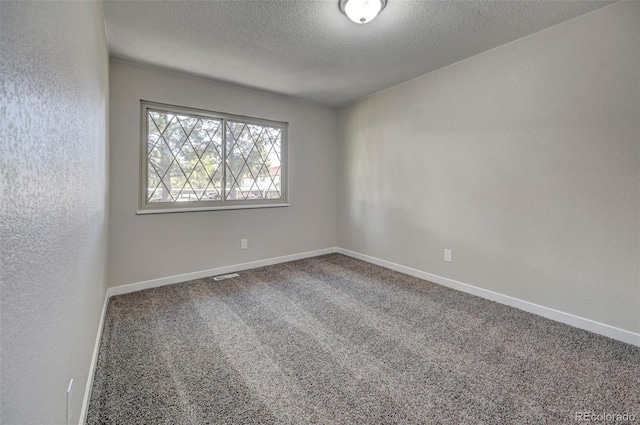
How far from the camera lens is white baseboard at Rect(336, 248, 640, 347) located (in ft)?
6.72

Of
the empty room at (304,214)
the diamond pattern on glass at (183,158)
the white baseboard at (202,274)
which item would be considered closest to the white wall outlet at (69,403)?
the empty room at (304,214)

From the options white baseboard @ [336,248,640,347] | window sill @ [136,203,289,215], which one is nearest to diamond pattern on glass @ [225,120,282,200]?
window sill @ [136,203,289,215]

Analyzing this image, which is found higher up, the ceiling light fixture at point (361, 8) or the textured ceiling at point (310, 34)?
the textured ceiling at point (310, 34)

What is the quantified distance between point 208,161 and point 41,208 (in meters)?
2.82

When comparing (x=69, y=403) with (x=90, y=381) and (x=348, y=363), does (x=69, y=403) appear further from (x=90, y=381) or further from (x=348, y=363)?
(x=348, y=363)

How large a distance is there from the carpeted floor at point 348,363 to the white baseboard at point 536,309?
8cm

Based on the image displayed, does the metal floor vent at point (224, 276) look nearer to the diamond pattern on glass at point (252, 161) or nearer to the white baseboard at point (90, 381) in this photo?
the diamond pattern on glass at point (252, 161)

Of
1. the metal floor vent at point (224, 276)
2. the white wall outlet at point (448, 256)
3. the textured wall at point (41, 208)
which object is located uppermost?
the textured wall at point (41, 208)

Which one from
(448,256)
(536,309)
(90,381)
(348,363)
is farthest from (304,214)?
(90,381)

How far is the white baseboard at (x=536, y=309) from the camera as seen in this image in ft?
6.72

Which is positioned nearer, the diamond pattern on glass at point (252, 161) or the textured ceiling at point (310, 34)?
the textured ceiling at point (310, 34)

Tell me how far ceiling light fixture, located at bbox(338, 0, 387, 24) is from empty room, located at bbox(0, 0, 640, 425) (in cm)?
2

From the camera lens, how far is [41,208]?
28.7 inches

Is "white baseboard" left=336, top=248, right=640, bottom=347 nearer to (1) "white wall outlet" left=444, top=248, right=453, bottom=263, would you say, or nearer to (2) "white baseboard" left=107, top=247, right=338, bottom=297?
(1) "white wall outlet" left=444, top=248, right=453, bottom=263
